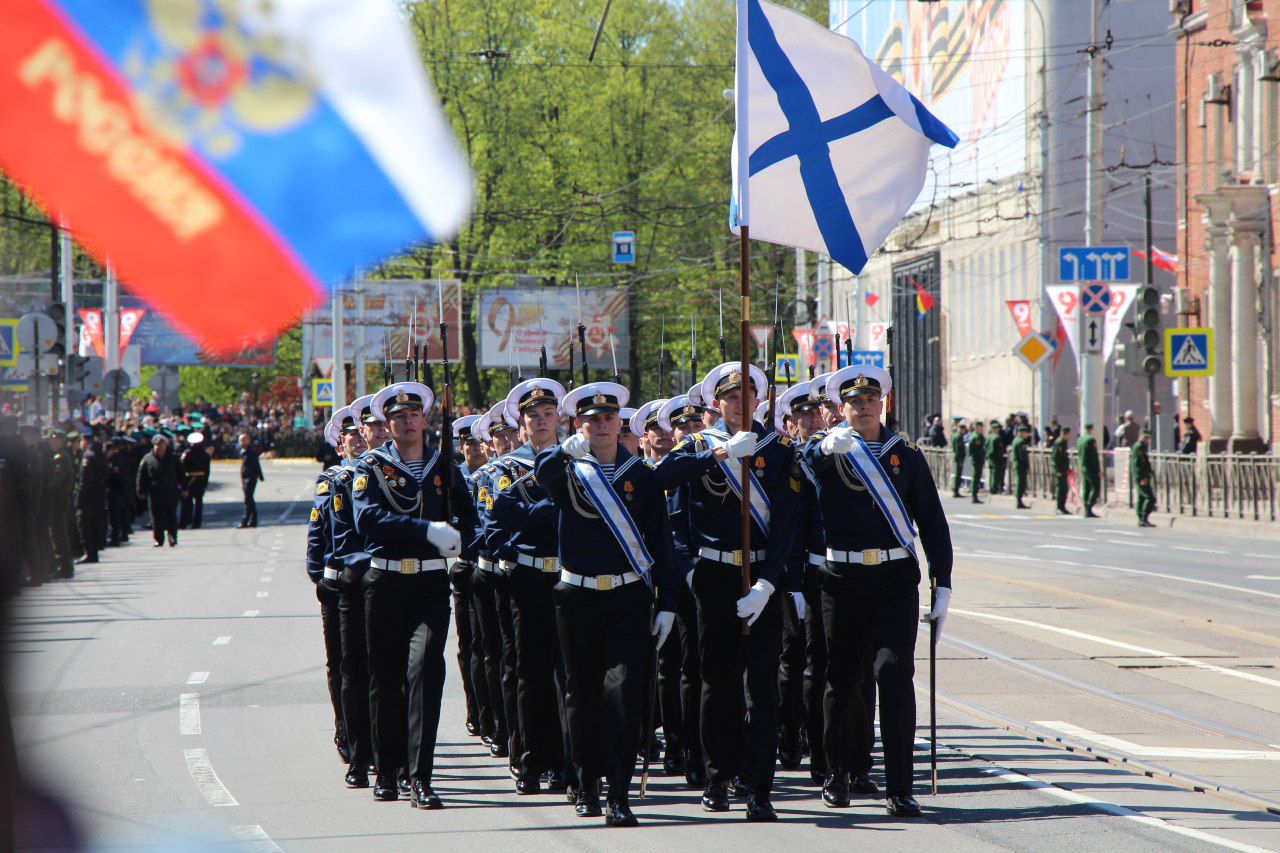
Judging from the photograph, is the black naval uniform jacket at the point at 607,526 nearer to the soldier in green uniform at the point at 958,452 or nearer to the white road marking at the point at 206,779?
the white road marking at the point at 206,779

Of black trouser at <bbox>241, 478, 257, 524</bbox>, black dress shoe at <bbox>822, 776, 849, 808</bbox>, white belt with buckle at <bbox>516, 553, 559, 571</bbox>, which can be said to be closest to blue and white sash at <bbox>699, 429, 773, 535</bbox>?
white belt with buckle at <bbox>516, 553, 559, 571</bbox>

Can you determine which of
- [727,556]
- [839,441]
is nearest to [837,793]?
[727,556]

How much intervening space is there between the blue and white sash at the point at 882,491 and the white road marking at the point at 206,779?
3.43m

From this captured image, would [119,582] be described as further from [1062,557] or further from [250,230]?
[250,230]

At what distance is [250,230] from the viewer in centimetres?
239

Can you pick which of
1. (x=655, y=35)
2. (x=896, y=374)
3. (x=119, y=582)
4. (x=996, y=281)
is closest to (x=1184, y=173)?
(x=996, y=281)

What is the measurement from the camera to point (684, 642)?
28.6 feet

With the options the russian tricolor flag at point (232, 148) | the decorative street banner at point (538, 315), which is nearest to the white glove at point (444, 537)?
the russian tricolor flag at point (232, 148)

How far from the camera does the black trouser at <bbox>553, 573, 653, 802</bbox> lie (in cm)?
802

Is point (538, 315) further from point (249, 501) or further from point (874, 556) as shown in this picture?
point (874, 556)

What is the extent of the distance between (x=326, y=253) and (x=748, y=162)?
7.12m

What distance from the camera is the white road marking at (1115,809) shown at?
23.3 ft

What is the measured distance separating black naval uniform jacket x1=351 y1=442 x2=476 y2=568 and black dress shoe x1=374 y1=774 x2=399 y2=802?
3.64 ft

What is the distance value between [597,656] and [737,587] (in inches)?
30.4
